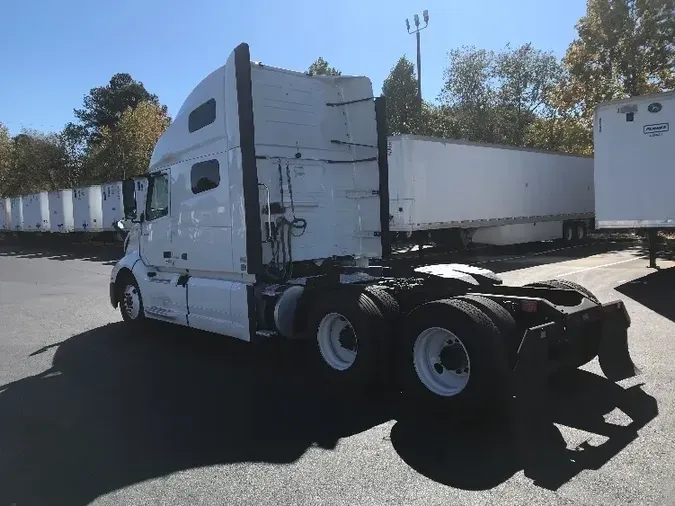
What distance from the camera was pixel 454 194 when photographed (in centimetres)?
1798

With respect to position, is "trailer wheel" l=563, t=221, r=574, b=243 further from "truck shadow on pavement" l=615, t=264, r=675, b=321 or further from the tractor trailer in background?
the tractor trailer in background

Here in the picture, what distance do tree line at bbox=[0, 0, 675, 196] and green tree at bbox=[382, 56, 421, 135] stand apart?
8 cm

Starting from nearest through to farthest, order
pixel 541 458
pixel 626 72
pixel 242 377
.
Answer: pixel 541 458 → pixel 242 377 → pixel 626 72

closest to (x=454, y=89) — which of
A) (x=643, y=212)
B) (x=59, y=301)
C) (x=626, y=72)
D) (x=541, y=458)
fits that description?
(x=626, y=72)

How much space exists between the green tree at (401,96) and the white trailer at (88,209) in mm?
22051

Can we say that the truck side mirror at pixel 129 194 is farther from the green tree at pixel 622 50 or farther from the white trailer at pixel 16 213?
the white trailer at pixel 16 213

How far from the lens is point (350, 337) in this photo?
5816 millimetres

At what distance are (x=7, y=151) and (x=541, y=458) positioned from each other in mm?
59748

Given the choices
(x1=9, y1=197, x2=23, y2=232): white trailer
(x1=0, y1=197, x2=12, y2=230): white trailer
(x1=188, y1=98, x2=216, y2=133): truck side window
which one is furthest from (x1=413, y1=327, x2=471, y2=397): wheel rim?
(x1=0, y1=197, x2=12, y2=230): white trailer

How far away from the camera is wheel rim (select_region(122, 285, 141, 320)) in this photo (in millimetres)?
9008

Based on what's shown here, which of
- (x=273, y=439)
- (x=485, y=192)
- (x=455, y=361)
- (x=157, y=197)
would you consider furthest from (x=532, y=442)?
(x=485, y=192)

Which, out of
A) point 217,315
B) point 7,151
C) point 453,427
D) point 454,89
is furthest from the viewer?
point 7,151

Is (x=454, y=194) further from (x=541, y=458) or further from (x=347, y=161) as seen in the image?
(x=541, y=458)

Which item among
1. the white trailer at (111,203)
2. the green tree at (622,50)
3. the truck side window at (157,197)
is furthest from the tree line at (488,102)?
the white trailer at (111,203)
